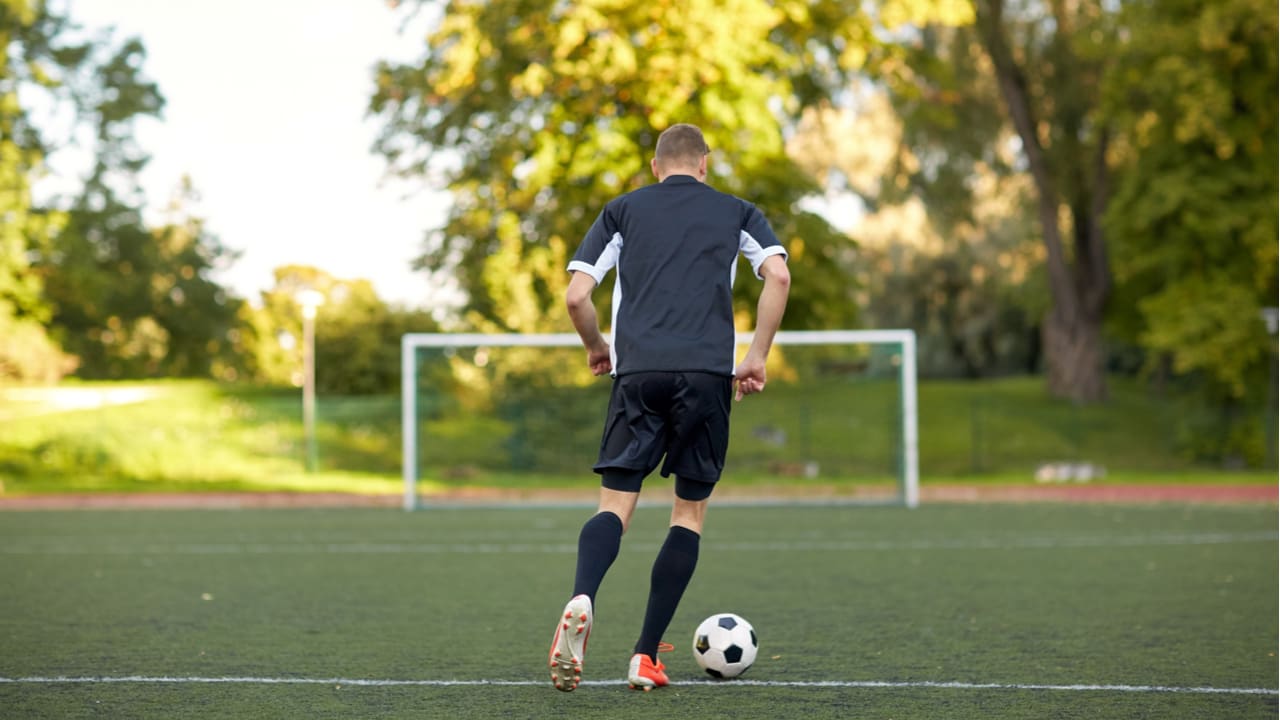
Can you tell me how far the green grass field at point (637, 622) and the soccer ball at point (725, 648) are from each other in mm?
65

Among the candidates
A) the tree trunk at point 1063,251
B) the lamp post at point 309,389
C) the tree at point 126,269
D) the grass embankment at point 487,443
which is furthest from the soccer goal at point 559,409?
the tree at point 126,269

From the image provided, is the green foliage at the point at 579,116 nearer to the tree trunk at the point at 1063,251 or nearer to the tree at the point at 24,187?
the tree trunk at the point at 1063,251

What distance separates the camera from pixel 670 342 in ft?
16.1

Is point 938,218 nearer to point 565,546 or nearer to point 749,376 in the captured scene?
point 565,546

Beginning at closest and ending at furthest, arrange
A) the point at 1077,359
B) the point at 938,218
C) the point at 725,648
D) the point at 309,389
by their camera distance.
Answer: the point at 725,648
the point at 309,389
the point at 1077,359
the point at 938,218

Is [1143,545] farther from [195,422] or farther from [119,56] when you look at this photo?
[119,56]

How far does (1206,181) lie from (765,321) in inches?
905

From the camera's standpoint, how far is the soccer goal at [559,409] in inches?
731

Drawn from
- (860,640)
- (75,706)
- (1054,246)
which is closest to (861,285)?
(1054,246)

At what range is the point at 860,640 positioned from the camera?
250 inches

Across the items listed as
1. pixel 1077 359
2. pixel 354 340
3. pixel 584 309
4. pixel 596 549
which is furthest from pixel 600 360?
pixel 1077 359

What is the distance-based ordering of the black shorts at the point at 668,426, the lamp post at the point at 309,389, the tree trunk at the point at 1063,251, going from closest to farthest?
the black shorts at the point at 668,426 < the lamp post at the point at 309,389 < the tree trunk at the point at 1063,251

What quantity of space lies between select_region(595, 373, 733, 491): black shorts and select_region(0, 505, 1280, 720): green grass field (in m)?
0.75

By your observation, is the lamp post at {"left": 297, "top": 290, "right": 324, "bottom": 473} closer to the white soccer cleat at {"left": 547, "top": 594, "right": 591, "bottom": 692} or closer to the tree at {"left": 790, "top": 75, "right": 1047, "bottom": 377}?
the tree at {"left": 790, "top": 75, "right": 1047, "bottom": 377}
